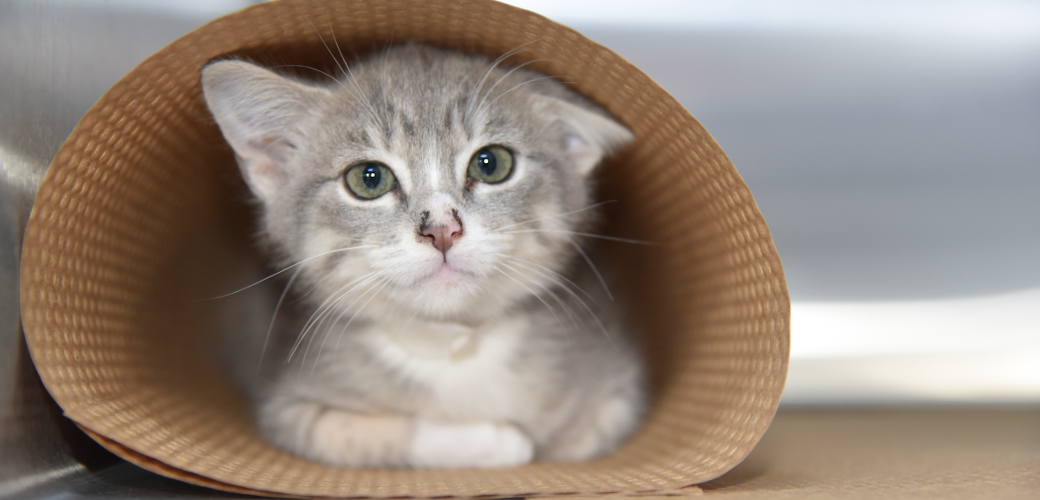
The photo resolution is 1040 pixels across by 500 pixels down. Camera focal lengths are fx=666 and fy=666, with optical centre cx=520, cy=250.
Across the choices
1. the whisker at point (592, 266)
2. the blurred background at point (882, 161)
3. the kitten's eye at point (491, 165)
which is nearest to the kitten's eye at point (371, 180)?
the kitten's eye at point (491, 165)

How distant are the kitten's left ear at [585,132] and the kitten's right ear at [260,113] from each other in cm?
43

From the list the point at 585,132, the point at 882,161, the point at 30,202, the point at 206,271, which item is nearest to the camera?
the point at 30,202

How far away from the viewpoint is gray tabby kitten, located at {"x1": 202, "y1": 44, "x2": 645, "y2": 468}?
1117mm

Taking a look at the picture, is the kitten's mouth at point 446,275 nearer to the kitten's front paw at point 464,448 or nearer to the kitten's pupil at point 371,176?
the kitten's pupil at point 371,176

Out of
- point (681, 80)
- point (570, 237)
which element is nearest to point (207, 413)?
point (570, 237)

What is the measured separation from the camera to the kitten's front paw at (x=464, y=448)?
3.97ft

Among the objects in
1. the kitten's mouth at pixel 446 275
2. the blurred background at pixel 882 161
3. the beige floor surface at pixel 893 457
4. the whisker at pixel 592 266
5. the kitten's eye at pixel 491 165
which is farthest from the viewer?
the blurred background at pixel 882 161

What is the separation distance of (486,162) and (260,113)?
42 centimetres

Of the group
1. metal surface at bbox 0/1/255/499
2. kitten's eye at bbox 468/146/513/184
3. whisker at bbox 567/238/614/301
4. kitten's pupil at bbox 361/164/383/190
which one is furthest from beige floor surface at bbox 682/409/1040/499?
metal surface at bbox 0/1/255/499

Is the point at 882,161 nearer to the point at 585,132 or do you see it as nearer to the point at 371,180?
the point at 585,132

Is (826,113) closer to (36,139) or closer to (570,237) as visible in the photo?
(570,237)

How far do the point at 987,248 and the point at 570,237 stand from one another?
Result: 109 cm

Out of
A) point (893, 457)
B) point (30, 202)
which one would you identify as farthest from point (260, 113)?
point (893, 457)

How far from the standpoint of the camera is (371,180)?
1.17m
